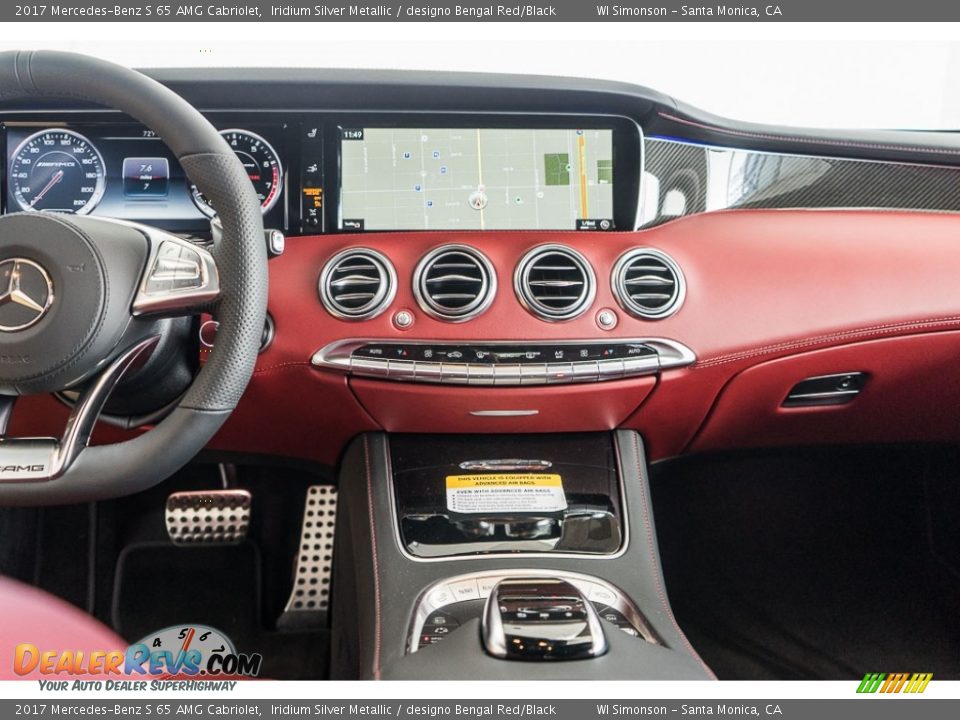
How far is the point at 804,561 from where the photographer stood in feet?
5.72

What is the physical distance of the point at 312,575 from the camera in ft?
5.57

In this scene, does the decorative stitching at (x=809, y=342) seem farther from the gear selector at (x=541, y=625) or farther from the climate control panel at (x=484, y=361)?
the gear selector at (x=541, y=625)

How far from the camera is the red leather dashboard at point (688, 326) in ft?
4.12

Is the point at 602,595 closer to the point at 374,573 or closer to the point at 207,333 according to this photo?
the point at 374,573

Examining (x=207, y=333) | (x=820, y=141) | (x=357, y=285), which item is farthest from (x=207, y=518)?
(x=820, y=141)

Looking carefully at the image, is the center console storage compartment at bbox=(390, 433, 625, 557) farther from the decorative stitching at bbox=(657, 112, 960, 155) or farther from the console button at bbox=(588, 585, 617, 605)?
the decorative stitching at bbox=(657, 112, 960, 155)

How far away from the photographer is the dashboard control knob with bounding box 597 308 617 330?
49.9 inches

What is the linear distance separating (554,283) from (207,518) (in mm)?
916

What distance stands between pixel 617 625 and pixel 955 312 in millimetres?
771

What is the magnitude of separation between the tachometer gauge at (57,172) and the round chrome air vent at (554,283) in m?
0.69

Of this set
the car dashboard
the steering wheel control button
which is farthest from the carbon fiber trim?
the steering wheel control button

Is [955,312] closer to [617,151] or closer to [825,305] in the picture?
[825,305]
